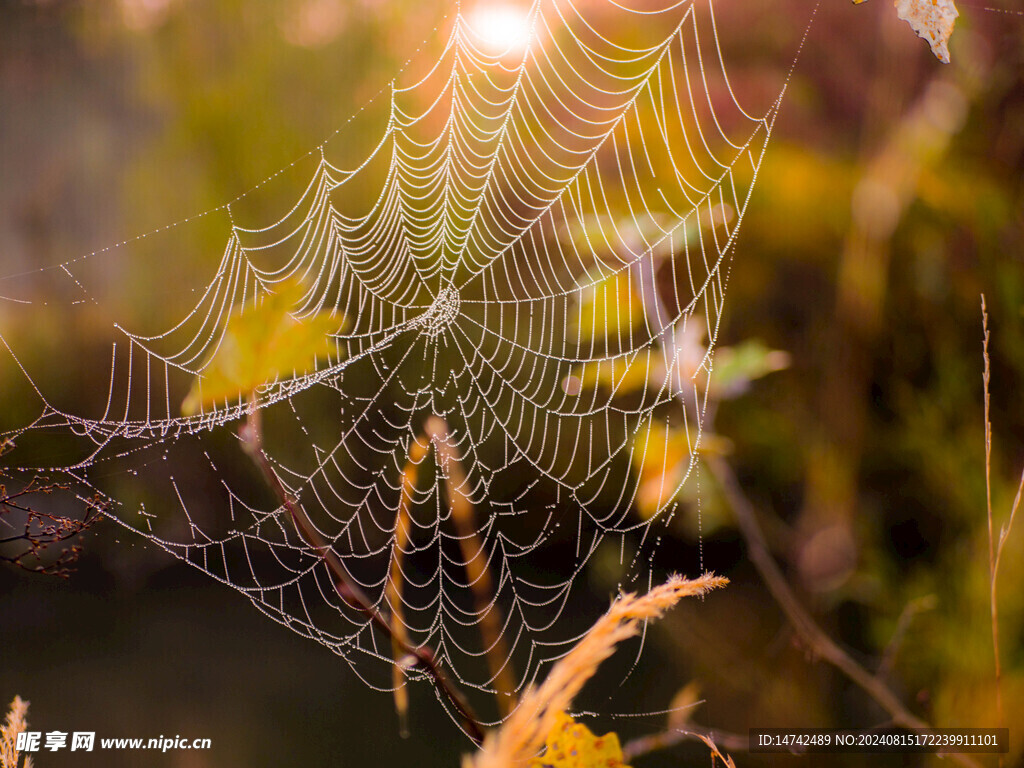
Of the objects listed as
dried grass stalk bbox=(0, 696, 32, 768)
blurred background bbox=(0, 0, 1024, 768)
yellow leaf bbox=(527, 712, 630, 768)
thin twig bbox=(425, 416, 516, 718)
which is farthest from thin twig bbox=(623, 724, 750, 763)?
thin twig bbox=(425, 416, 516, 718)

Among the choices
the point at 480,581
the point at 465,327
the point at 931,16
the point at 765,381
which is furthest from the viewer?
the point at 465,327

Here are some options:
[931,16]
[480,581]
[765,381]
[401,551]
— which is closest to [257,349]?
[401,551]

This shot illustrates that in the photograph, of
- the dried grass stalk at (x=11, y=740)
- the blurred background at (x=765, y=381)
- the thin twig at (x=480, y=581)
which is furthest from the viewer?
the thin twig at (x=480, y=581)

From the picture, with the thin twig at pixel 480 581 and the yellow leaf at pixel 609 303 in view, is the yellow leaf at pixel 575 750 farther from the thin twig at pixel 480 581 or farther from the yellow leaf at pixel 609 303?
the thin twig at pixel 480 581

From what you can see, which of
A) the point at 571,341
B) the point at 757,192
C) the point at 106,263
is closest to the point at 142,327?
the point at 106,263

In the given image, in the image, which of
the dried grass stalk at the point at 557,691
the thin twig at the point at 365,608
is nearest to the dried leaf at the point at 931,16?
the dried grass stalk at the point at 557,691

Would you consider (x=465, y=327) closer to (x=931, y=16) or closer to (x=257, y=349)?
(x=257, y=349)
